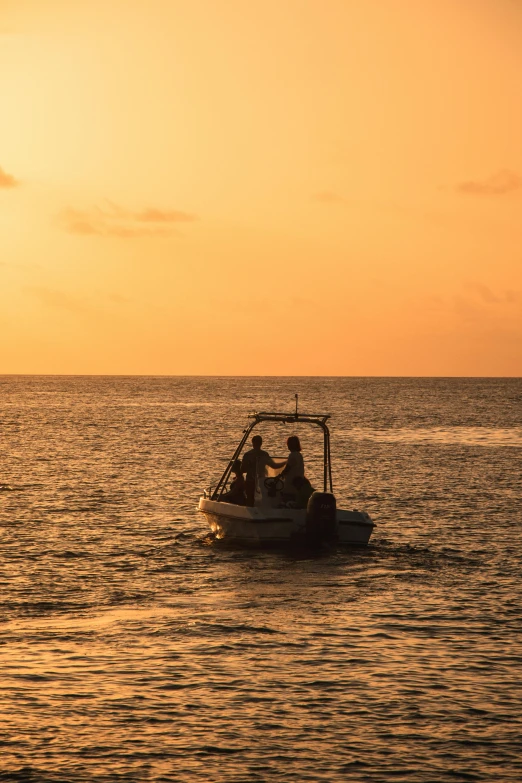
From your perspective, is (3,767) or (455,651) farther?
(455,651)

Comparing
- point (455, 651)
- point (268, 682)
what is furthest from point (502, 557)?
point (268, 682)

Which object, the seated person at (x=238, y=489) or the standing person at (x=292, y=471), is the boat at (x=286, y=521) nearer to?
the standing person at (x=292, y=471)

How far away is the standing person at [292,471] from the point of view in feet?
94.9

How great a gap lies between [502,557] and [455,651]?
10.9 m

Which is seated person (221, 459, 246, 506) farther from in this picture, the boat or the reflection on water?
the reflection on water

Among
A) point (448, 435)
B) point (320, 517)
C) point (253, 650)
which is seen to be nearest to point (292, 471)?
point (320, 517)

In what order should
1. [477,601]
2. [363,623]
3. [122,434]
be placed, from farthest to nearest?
1. [122,434]
2. [477,601]
3. [363,623]

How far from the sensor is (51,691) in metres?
16.8

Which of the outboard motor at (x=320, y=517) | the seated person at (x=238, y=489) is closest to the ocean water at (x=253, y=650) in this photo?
the outboard motor at (x=320, y=517)

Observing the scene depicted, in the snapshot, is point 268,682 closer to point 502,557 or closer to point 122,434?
point 502,557

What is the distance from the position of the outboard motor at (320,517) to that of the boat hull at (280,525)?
1.01 feet

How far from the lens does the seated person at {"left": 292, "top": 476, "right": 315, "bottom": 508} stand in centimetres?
2888

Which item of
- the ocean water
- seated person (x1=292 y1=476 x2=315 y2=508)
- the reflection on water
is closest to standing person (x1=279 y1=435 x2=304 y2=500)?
seated person (x1=292 y1=476 x2=315 y2=508)

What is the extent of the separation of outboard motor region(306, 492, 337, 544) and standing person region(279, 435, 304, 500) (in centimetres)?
142
